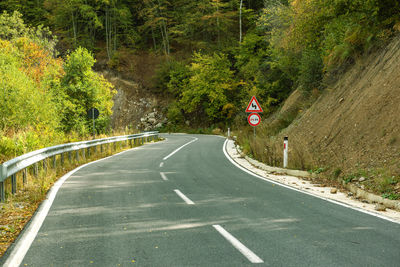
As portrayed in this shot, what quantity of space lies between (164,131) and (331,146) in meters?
41.0

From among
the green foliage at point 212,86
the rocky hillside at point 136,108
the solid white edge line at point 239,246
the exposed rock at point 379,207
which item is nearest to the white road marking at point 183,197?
the solid white edge line at point 239,246

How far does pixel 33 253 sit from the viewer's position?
4.68m

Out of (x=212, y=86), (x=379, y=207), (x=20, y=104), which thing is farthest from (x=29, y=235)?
(x=212, y=86)

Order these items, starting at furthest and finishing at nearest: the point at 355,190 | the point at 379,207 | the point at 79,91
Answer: the point at 79,91 → the point at 355,190 → the point at 379,207

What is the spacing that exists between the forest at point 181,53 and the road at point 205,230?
665 cm

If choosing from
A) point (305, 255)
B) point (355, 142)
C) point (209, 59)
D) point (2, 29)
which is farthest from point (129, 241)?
point (209, 59)

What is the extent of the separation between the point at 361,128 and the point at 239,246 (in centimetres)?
910

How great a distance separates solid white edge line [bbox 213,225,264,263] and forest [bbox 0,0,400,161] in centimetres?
923

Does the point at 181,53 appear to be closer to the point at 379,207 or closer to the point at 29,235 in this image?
the point at 379,207

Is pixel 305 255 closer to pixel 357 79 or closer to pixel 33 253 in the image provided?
pixel 33 253

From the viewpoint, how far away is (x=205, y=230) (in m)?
5.68

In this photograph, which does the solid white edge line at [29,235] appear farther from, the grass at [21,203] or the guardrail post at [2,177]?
the guardrail post at [2,177]

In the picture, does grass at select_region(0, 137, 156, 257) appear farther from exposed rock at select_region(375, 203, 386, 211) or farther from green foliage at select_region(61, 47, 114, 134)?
green foliage at select_region(61, 47, 114, 134)

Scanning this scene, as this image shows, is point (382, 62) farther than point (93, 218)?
Yes
